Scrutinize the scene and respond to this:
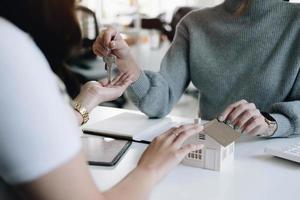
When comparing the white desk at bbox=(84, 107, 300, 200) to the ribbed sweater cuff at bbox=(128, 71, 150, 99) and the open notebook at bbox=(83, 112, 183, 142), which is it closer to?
the open notebook at bbox=(83, 112, 183, 142)

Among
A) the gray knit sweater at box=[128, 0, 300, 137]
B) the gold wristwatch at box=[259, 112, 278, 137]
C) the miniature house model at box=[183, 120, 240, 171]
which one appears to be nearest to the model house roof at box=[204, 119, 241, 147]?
the miniature house model at box=[183, 120, 240, 171]

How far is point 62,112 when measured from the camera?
1.53 feet

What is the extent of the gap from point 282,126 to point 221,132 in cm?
24

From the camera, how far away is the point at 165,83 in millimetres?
1252

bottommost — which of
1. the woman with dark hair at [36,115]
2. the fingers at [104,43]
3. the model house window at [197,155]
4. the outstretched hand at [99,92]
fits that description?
the outstretched hand at [99,92]

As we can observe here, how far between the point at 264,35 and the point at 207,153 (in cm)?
53

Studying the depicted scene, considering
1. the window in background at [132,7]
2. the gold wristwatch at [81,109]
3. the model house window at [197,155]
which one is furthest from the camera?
the window in background at [132,7]

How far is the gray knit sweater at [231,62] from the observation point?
1.17 meters

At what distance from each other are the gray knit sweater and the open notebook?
0.15 feet

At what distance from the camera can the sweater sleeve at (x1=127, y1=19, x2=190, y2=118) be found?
1.18m

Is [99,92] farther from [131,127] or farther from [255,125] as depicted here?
[255,125]

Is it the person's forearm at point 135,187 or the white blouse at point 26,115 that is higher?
the white blouse at point 26,115

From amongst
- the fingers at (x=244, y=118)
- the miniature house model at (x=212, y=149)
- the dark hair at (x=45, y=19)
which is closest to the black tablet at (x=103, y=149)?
the miniature house model at (x=212, y=149)

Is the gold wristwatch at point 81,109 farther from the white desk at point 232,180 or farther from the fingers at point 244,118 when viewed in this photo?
the fingers at point 244,118
